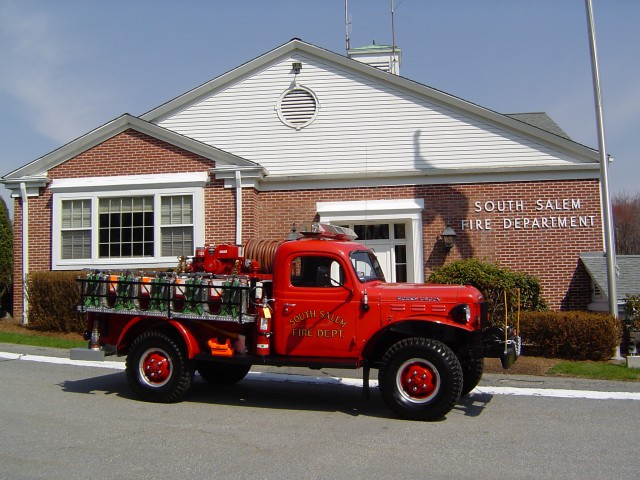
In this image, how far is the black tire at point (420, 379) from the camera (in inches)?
253

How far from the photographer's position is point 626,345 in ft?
36.8

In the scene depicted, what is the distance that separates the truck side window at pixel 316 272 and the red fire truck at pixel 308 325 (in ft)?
0.04

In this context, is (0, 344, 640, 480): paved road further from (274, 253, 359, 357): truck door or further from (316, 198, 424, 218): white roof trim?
(316, 198, 424, 218): white roof trim

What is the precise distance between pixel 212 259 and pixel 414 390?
335 centimetres

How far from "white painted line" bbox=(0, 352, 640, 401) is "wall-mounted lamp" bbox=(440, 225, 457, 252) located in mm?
5355

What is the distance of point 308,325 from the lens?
7.03 meters

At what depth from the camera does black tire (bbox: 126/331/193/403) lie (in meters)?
7.33

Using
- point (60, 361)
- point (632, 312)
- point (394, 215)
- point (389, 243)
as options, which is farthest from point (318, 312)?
point (389, 243)

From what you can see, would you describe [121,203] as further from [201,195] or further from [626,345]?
[626,345]

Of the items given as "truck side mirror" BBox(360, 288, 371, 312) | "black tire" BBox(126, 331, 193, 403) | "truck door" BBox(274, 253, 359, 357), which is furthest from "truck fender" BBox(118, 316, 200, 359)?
"truck side mirror" BBox(360, 288, 371, 312)

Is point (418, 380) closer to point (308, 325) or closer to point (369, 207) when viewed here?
point (308, 325)

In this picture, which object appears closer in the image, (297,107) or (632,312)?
(632,312)

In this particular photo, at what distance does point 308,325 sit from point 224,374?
2.11m

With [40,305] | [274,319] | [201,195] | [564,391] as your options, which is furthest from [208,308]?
[40,305]
